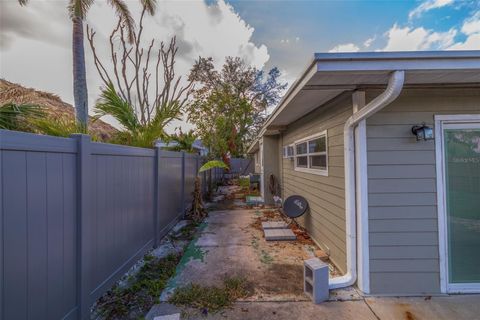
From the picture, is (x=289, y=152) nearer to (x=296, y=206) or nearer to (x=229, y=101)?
(x=296, y=206)

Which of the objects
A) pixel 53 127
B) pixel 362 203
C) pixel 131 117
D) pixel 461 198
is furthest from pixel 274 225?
pixel 53 127

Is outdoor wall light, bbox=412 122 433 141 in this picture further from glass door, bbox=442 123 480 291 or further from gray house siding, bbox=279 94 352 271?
gray house siding, bbox=279 94 352 271

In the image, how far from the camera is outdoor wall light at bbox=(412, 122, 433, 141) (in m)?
2.86

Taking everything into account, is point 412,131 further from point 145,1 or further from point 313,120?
point 145,1

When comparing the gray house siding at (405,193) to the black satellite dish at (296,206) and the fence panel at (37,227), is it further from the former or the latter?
the fence panel at (37,227)

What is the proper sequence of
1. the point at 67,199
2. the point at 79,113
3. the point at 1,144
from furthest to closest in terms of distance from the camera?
the point at 79,113 → the point at 67,199 → the point at 1,144

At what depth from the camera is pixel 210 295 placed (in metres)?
2.92

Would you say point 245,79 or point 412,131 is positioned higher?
point 245,79

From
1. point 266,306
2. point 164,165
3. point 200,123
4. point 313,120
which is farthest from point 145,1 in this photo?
point 266,306

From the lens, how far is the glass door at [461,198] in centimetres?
295

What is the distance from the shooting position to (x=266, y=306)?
9.00 feet

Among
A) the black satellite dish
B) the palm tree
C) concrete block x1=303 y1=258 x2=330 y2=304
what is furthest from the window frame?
the palm tree

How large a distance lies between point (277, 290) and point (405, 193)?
202 cm

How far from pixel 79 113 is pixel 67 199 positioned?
A: 5.24 meters
